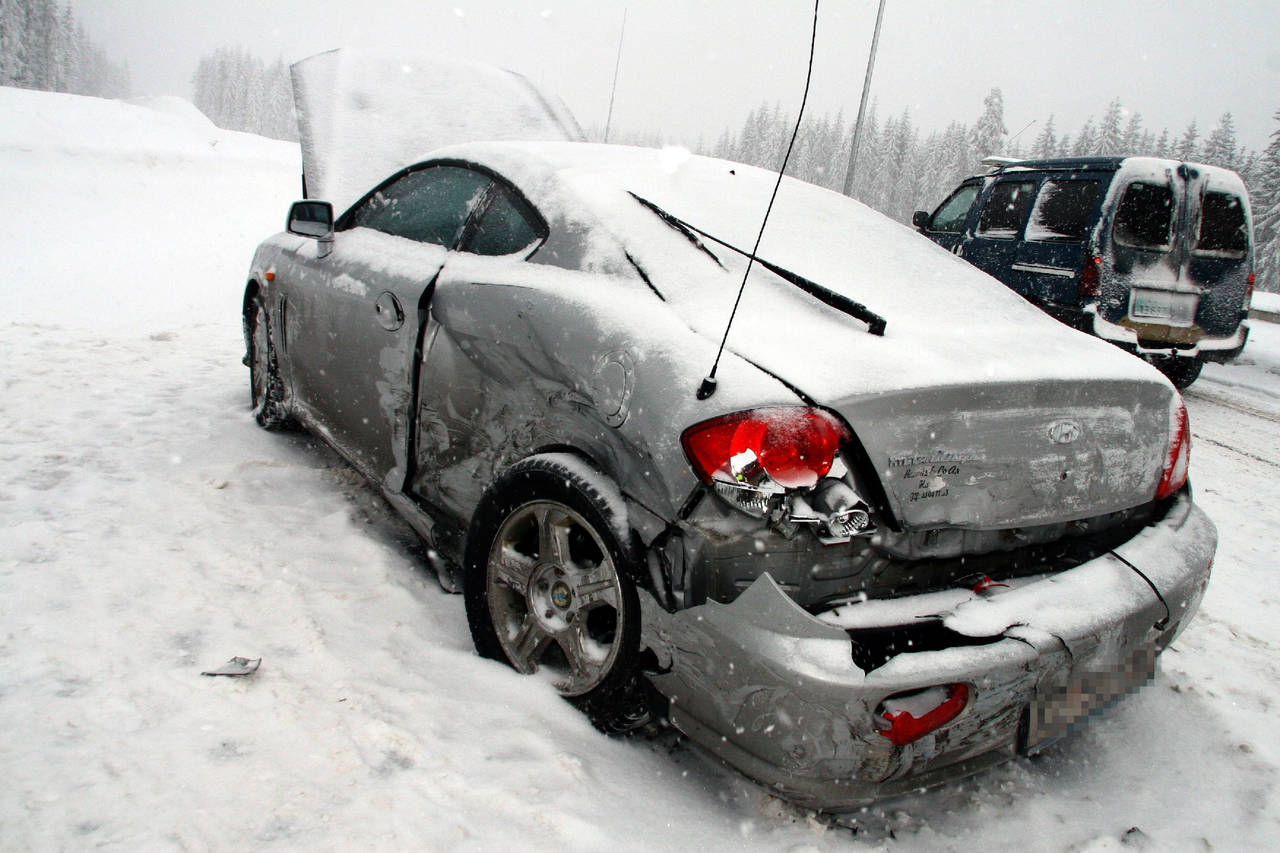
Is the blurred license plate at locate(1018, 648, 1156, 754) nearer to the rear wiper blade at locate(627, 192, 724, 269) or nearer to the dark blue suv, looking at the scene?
the rear wiper blade at locate(627, 192, 724, 269)

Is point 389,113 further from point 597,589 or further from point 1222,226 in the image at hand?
point 1222,226

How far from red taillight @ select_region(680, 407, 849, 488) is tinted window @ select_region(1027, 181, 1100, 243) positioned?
6.13 m

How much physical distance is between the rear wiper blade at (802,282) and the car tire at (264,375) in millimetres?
2356

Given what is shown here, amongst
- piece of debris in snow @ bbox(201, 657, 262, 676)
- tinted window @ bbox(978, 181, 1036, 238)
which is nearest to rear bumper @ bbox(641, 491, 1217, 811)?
piece of debris in snow @ bbox(201, 657, 262, 676)

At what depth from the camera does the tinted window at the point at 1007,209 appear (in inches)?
285

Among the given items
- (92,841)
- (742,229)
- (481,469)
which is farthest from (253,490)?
(742,229)

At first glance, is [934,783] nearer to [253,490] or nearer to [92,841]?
[92,841]

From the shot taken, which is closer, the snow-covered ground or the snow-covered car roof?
the snow-covered ground

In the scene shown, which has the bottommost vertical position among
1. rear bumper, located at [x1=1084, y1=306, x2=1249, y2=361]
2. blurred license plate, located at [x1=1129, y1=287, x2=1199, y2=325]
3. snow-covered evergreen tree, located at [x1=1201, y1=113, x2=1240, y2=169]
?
rear bumper, located at [x1=1084, y1=306, x2=1249, y2=361]

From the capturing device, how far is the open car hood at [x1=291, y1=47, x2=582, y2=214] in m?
4.55

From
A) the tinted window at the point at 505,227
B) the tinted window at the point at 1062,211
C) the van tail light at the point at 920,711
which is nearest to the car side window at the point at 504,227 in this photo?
the tinted window at the point at 505,227

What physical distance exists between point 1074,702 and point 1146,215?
628 centimetres

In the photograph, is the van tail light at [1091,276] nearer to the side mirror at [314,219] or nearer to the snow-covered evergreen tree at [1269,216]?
the side mirror at [314,219]

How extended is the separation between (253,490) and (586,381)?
2.14m
